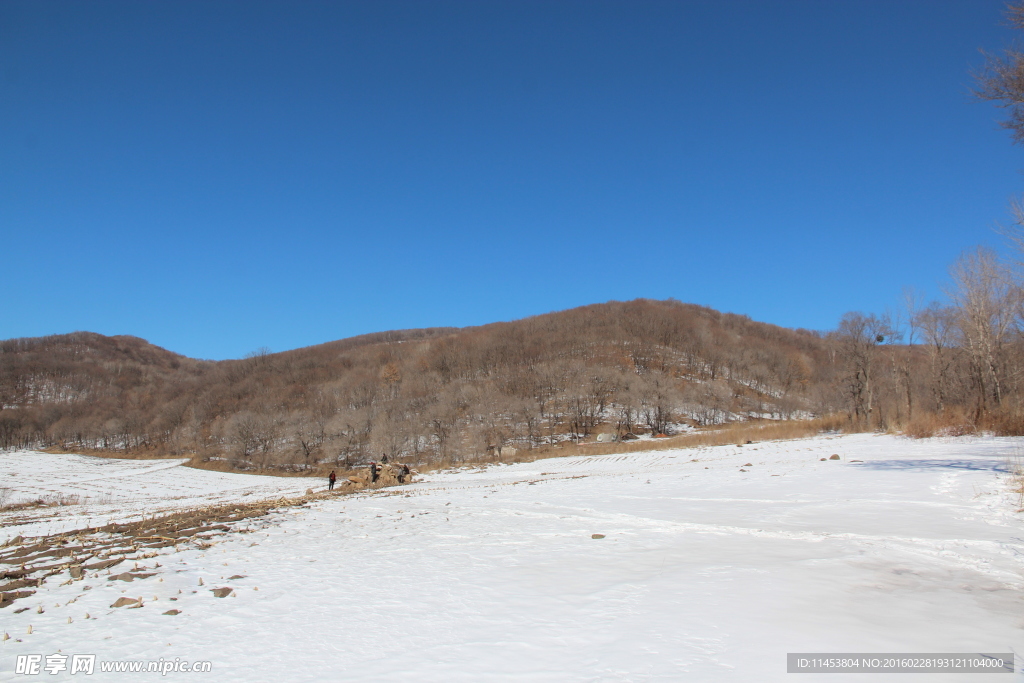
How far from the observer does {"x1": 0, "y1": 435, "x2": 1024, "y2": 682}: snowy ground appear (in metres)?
4.36

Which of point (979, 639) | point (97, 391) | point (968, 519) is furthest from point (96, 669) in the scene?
point (97, 391)

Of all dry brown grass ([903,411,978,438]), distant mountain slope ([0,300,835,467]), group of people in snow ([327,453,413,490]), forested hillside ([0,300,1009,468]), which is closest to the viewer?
dry brown grass ([903,411,978,438])

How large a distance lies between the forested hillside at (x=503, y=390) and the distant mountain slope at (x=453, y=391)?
1.57 feet

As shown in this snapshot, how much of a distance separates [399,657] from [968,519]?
8.68m

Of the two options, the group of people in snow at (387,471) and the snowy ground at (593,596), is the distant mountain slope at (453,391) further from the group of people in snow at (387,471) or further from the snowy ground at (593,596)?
the snowy ground at (593,596)

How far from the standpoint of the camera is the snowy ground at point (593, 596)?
436cm

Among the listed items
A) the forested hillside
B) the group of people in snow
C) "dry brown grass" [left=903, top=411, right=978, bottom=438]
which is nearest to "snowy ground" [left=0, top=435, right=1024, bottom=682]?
"dry brown grass" [left=903, top=411, right=978, bottom=438]

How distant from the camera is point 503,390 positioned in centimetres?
9356

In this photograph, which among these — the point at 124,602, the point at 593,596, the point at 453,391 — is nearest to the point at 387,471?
the point at 124,602

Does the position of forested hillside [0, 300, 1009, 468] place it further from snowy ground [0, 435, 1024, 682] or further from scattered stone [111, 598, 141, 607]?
scattered stone [111, 598, 141, 607]

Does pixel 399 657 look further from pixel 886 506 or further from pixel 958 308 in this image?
pixel 958 308

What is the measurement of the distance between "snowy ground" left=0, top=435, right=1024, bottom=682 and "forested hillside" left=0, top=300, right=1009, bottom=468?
23681 millimetres

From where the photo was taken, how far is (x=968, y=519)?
7.86m

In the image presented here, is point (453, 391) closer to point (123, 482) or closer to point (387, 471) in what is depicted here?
point (123, 482)
